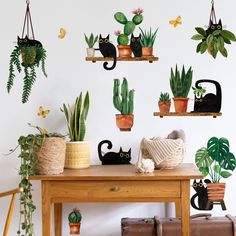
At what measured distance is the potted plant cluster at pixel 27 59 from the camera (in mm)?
2818

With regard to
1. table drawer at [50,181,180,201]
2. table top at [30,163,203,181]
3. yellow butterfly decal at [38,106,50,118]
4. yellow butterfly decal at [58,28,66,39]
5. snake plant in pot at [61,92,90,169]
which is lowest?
table drawer at [50,181,180,201]

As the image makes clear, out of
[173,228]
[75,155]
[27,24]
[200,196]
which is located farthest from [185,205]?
[27,24]

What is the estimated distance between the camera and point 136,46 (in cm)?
294

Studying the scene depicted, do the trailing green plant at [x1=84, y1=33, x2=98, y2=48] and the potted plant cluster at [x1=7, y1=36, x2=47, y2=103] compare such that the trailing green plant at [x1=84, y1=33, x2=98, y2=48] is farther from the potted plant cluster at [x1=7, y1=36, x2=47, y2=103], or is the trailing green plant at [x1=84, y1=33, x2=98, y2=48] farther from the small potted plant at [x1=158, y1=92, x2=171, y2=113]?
the small potted plant at [x1=158, y1=92, x2=171, y2=113]

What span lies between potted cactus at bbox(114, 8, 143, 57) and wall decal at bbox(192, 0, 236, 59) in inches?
14.4

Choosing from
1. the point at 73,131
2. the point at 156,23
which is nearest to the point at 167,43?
the point at 156,23

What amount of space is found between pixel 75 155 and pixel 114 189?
37 centimetres

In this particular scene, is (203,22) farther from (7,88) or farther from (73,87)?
(7,88)

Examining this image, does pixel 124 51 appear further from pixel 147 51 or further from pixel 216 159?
pixel 216 159

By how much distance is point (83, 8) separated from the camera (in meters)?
3.00

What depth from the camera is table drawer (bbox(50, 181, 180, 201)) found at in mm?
2518

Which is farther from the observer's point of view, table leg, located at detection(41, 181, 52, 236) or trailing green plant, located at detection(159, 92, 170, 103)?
trailing green plant, located at detection(159, 92, 170, 103)

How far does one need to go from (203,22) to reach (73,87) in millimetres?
900

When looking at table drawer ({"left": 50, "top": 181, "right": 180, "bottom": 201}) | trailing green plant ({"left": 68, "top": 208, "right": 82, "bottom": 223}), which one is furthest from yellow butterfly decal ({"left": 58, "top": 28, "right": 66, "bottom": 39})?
trailing green plant ({"left": 68, "top": 208, "right": 82, "bottom": 223})
